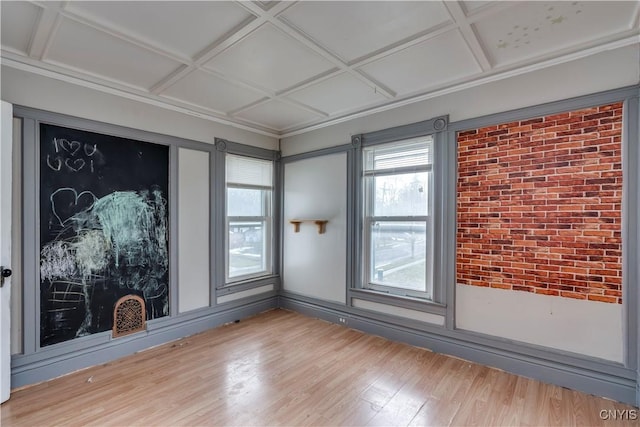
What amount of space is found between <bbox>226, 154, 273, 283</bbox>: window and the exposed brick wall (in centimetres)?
280

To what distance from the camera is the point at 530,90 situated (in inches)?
105

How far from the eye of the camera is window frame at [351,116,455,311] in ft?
10.3

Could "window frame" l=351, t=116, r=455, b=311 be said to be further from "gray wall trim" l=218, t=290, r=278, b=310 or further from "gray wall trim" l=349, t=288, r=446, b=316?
"gray wall trim" l=218, t=290, r=278, b=310

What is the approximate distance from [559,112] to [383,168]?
1.75 metres

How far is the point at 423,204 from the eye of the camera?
3391mm

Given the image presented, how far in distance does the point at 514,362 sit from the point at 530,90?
2.48 metres

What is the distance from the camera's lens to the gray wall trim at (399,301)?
320 cm

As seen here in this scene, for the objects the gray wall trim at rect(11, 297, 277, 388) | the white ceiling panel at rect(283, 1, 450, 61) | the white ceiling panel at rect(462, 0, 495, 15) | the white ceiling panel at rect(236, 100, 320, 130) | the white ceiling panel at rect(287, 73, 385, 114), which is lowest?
the gray wall trim at rect(11, 297, 277, 388)

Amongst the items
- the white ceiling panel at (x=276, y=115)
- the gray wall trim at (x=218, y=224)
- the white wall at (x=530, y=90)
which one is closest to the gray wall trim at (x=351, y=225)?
the white wall at (x=530, y=90)

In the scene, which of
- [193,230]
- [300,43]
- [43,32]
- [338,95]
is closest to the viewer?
[43,32]

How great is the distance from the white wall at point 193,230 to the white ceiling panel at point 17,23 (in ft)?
5.11

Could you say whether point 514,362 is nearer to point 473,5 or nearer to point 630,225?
point 630,225

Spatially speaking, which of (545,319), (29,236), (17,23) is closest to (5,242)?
(29,236)

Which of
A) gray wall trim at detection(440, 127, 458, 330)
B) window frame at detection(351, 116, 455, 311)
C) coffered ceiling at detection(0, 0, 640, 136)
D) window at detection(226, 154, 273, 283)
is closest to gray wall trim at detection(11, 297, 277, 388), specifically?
window at detection(226, 154, 273, 283)
